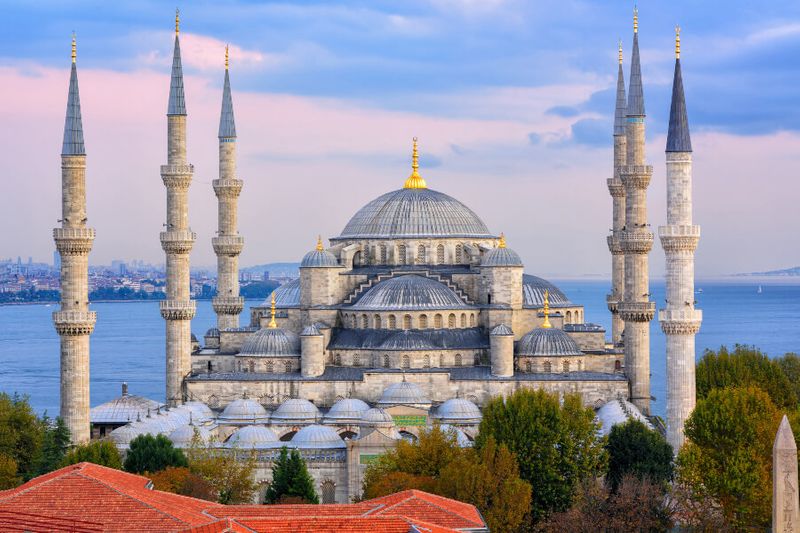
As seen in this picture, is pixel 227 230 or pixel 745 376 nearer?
pixel 745 376

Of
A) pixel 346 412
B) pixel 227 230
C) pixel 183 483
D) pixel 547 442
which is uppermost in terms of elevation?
pixel 227 230

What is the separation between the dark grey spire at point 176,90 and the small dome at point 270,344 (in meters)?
7.57

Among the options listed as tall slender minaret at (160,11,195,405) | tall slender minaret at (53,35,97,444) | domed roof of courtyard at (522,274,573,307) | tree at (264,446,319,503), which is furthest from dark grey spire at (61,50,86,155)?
domed roof of courtyard at (522,274,573,307)

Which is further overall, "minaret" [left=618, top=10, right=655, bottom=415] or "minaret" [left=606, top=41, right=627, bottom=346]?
"minaret" [left=606, top=41, right=627, bottom=346]

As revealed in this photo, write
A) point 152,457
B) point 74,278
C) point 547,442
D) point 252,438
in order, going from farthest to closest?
1. point 74,278
2. point 252,438
3. point 152,457
4. point 547,442

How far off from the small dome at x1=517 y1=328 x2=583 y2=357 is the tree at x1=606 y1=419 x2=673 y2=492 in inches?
304

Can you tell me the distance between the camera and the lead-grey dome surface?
51594 mm

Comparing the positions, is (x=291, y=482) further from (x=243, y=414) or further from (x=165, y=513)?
(x=165, y=513)

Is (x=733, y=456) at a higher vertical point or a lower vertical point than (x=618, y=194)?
lower

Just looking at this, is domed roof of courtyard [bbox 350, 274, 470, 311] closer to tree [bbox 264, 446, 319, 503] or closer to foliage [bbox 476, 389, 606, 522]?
foliage [bbox 476, 389, 606, 522]

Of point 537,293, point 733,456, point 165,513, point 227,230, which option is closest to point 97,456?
point 165,513

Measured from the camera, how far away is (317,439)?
131ft

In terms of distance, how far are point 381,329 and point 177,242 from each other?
271 inches

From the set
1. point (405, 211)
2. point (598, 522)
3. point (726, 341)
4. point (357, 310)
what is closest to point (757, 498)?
point (598, 522)
